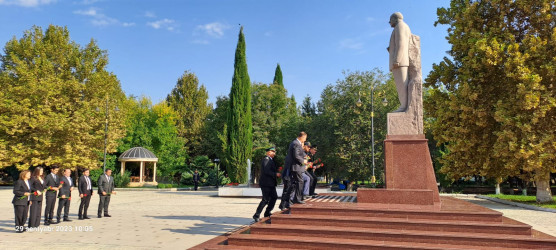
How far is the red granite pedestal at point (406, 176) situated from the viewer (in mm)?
7379

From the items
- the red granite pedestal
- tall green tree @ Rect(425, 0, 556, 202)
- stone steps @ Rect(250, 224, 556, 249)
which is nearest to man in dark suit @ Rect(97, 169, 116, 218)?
stone steps @ Rect(250, 224, 556, 249)

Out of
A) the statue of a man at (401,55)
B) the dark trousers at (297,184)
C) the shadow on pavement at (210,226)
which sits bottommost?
the shadow on pavement at (210,226)

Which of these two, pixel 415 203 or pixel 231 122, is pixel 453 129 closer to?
pixel 415 203

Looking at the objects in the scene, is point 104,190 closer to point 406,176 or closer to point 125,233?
point 125,233

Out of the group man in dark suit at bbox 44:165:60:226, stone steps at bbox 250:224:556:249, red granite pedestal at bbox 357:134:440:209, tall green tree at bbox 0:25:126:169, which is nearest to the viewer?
stone steps at bbox 250:224:556:249

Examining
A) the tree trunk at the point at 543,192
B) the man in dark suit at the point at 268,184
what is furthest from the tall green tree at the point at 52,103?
the tree trunk at the point at 543,192

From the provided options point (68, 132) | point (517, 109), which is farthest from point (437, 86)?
point (68, 132)

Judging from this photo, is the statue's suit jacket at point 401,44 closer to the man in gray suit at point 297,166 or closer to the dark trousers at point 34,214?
the man in gray suit at point 297,166

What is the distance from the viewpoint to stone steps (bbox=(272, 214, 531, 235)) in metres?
5.68

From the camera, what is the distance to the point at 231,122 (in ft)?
111

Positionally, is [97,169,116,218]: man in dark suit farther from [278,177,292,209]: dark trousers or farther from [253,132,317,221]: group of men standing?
[278,177,292,209]: dark trousers

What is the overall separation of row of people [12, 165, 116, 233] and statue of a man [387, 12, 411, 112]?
29.7 ft

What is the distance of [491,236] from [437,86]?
574 inches

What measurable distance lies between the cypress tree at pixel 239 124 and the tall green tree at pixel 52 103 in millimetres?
9675
